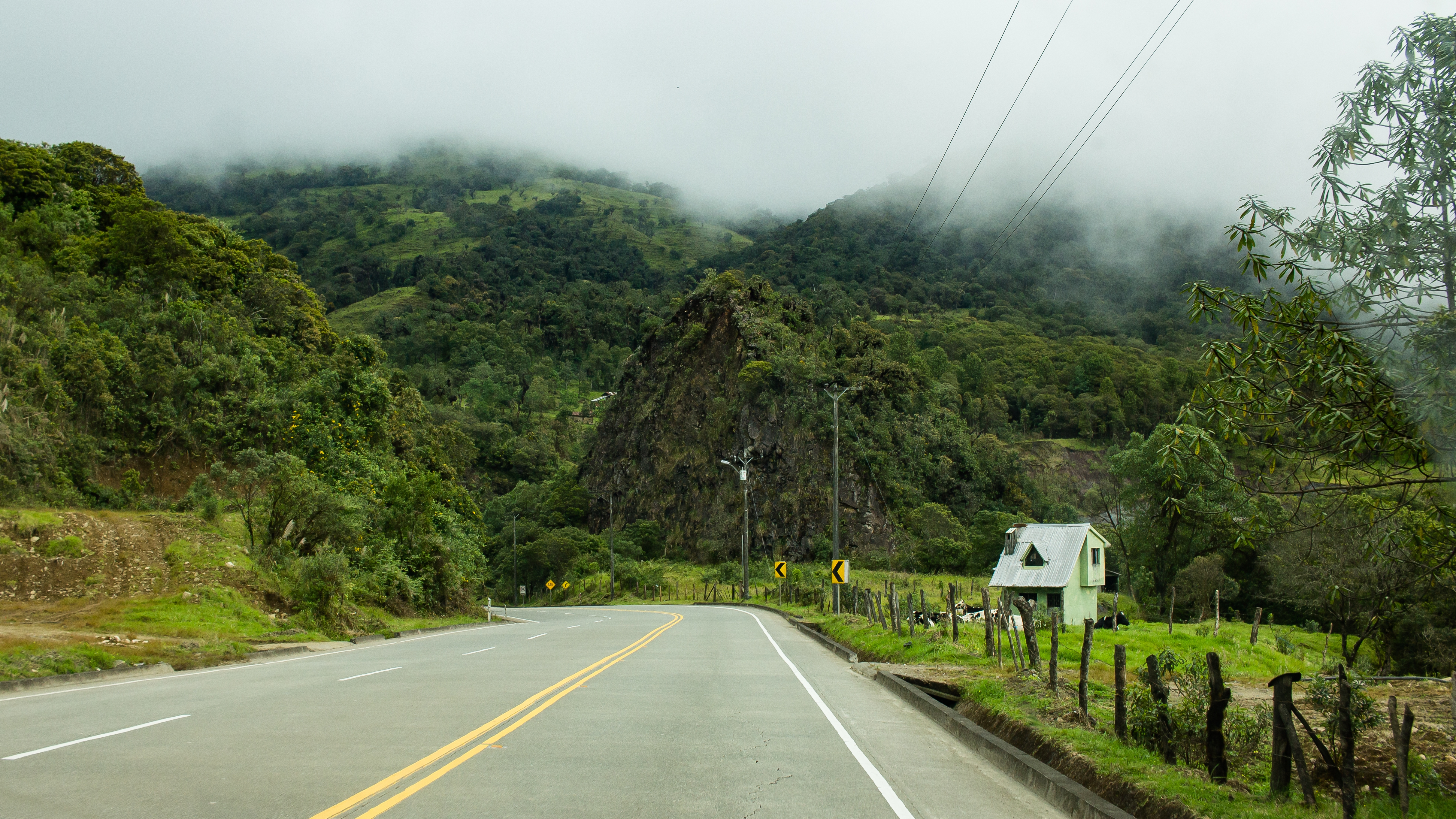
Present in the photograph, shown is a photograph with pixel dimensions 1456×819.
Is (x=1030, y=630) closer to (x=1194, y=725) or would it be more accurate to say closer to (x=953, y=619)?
(x=1194, y=725)

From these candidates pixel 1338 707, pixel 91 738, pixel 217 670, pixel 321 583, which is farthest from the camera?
pixel 321 583

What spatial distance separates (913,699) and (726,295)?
8589cm

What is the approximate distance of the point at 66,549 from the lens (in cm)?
2211

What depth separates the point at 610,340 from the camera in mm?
152875

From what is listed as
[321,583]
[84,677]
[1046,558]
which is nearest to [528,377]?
[1046,558]

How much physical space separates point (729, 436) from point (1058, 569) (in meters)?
47.8

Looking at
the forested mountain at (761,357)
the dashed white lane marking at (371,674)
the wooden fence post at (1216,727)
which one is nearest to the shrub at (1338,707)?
the wooden fence post at (1216,727)

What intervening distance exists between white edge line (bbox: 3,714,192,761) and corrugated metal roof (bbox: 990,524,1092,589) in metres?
42.0

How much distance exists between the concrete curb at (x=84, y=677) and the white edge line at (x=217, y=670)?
0.89ft

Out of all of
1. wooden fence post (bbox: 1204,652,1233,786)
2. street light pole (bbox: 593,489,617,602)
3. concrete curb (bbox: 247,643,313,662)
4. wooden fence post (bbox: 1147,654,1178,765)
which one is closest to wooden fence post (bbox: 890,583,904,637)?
wooden fence post (bbox: 1147,654,1178,765)

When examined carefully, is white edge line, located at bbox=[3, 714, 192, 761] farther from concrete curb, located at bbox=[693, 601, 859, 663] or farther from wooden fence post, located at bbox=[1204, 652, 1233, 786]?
concrete curb, located at bbox=[693, 601, 859, 663]

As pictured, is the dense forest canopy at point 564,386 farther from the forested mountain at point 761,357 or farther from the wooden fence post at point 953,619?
the wooden fence post at point 953,619

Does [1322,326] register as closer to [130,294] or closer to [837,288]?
[130,294]

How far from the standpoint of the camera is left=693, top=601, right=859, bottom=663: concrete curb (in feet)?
66.8
